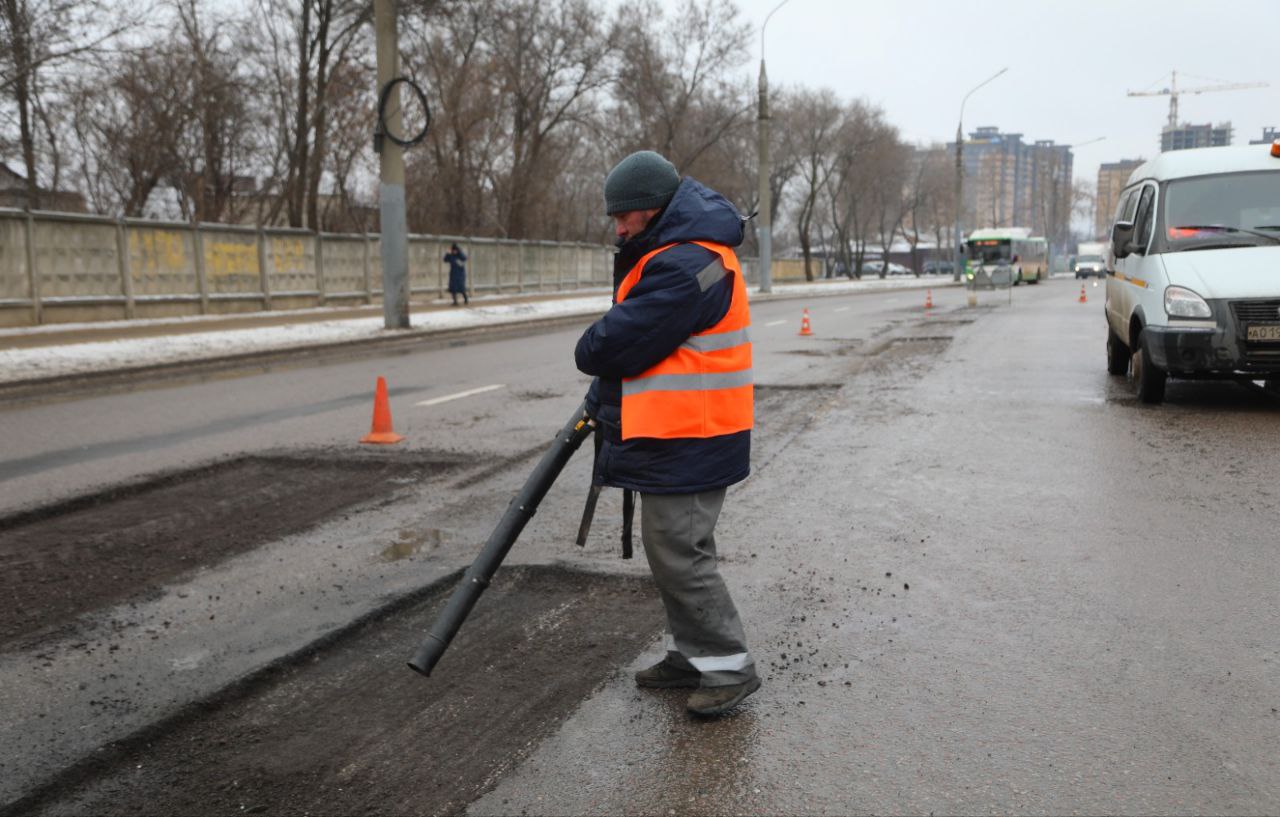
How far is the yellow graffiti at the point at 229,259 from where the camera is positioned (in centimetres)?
2319

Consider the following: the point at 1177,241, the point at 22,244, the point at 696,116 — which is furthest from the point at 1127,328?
the point at 696,116

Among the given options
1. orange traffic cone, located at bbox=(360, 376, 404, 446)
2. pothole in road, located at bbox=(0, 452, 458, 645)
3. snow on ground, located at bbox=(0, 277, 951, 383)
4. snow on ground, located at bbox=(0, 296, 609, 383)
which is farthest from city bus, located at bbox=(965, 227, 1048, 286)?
pothole in road, located at bbox=(0, 452, 458, 645)

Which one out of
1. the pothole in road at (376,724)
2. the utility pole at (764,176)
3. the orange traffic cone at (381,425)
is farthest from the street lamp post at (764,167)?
the pothole in road at (376,724)

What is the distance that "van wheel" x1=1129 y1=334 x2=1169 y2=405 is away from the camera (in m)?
9.52

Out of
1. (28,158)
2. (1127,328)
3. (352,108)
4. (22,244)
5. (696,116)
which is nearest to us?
(1127,328)

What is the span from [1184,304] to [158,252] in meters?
19.3

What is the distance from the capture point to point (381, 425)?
8.54 m

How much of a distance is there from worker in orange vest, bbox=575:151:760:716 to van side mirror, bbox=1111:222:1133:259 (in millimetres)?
8225

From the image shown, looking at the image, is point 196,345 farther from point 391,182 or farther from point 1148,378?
point 1148,378

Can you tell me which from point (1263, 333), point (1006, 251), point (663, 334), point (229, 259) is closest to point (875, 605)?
point (663, 334)

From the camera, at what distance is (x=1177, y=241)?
9.59 meters

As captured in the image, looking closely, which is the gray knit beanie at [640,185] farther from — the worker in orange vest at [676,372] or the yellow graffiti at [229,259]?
the yellow graffiti at [229,259]

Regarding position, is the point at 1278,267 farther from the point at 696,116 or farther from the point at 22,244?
the point at 696,116

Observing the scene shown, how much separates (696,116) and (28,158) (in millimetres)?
33354
